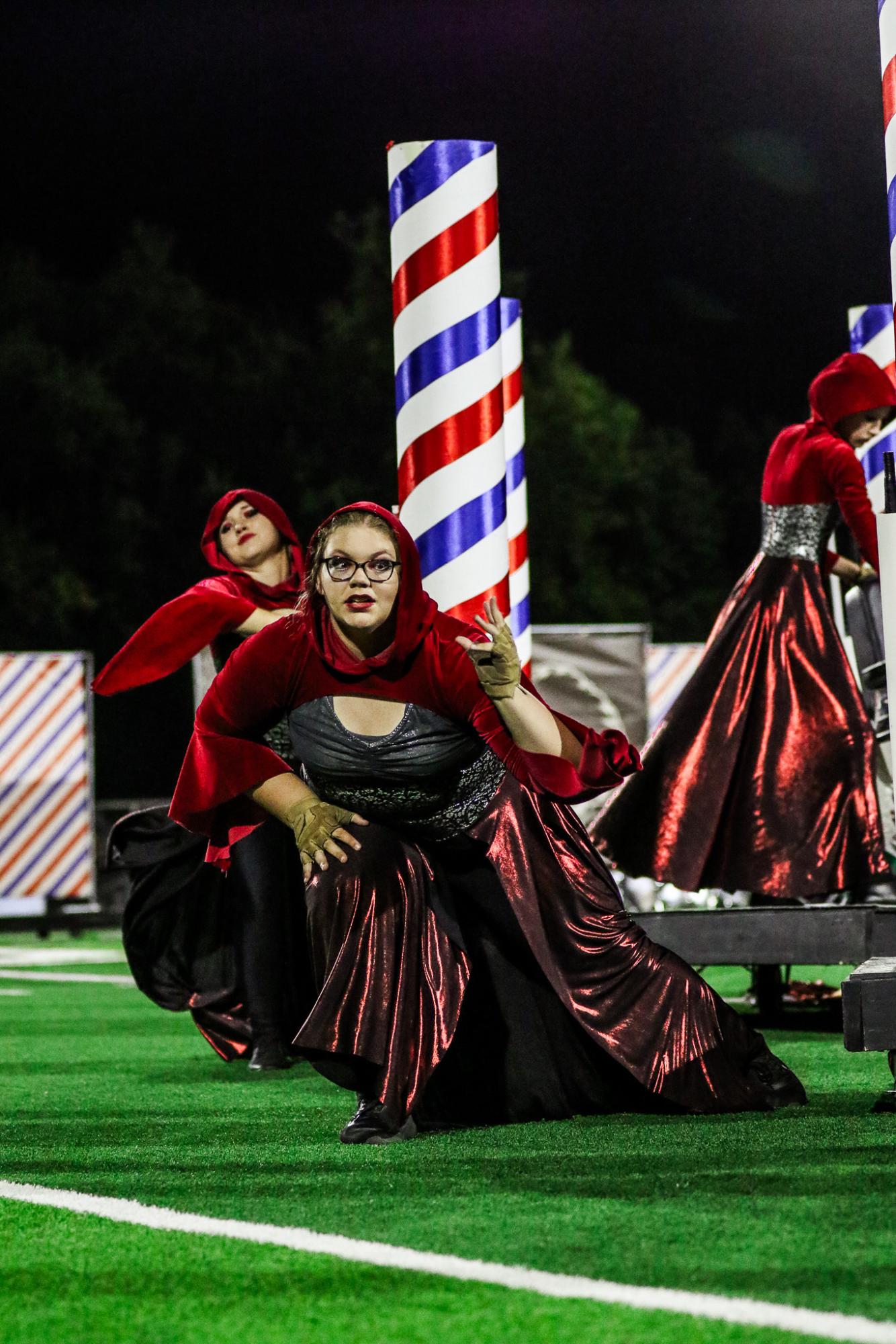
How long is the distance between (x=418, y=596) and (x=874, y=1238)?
1.80 metres

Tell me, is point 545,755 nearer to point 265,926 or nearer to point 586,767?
point 586,767

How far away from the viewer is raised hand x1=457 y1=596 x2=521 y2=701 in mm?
4219

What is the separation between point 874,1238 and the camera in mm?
3104

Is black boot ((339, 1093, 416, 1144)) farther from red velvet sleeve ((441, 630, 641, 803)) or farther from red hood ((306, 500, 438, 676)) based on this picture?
red hood ((306, 500, 438, 676))

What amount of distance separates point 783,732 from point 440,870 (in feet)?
6.33

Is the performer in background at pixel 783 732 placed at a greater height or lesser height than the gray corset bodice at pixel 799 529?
lesser

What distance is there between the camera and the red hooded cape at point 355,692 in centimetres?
443

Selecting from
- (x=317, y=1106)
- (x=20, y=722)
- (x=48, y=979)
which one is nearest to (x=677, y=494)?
(x=20, y=722)

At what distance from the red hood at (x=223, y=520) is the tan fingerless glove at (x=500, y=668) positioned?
222 cm

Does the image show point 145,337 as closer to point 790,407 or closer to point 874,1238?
point 790,407

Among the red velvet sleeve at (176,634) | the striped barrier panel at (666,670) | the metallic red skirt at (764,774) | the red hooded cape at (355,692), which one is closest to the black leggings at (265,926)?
the red velvet sleeve at (176,634)

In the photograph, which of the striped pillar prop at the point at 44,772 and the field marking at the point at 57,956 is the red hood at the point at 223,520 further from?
the striped pillar prop at the point at 44,772

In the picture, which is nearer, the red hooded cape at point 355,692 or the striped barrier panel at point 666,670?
the red hooded cape at point 355,692

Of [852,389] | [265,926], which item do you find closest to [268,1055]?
[265,926]
